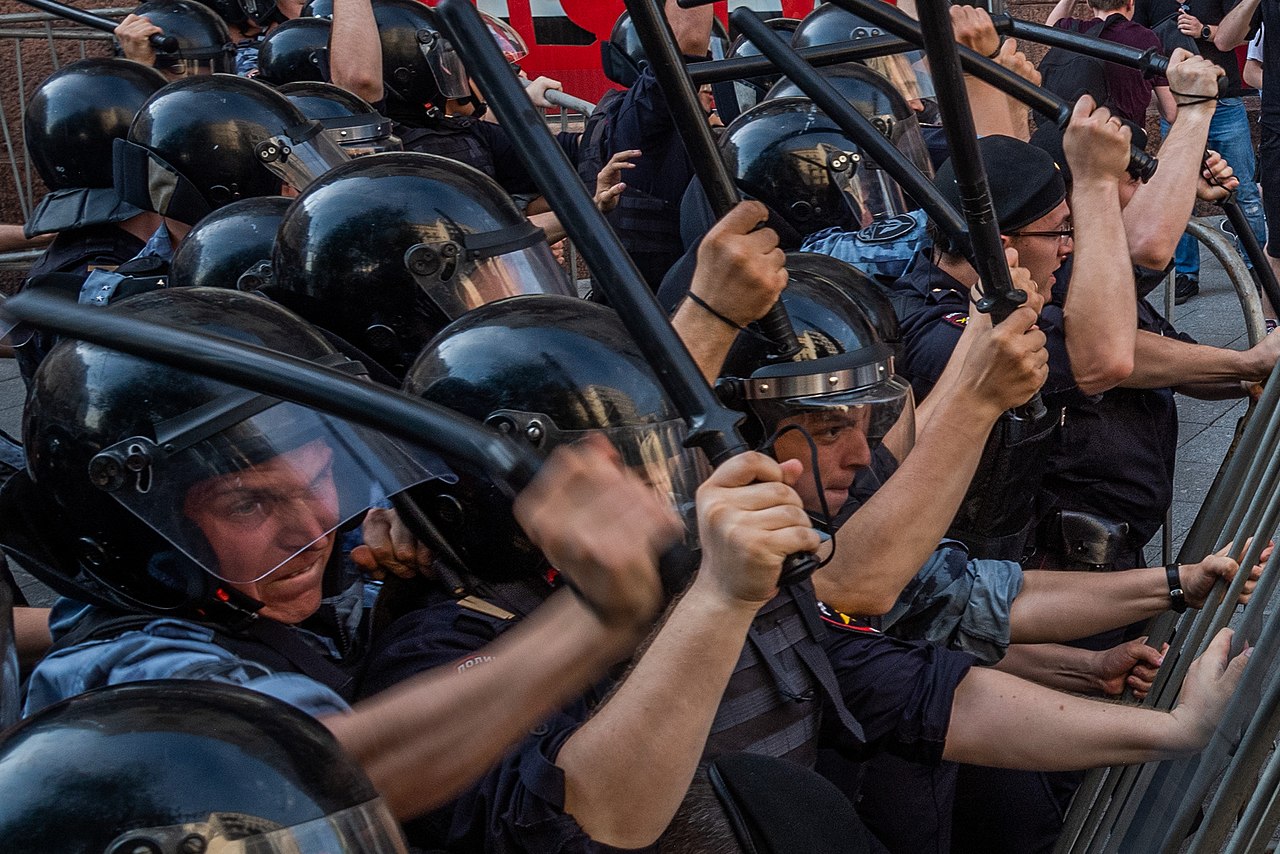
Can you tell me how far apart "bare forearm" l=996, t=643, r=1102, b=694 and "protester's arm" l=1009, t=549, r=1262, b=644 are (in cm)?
11

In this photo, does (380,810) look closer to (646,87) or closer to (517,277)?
(517,277)

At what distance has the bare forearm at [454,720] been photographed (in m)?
1.69

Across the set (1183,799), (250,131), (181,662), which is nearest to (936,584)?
(1183,799)

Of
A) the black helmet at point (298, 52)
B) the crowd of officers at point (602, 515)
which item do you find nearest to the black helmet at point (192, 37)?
the black helmet at point (298, 52)

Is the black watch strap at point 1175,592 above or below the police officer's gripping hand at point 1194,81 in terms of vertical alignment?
below

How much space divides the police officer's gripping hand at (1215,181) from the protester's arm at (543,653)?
2.93 m

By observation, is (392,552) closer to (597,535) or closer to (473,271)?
(473,271)

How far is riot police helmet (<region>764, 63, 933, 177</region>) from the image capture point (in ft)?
13.7

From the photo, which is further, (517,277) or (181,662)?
(517,277)

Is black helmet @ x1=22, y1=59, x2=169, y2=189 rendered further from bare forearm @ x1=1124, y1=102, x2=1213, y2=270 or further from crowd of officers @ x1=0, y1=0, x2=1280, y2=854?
bare forearm @ x1=1124, y1=102, x2=1213, y2=270

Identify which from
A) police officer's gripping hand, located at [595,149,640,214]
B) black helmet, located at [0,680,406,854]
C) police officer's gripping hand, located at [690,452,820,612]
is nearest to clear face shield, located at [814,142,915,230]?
police officer's gripping hand, located at [595,149,640,214]

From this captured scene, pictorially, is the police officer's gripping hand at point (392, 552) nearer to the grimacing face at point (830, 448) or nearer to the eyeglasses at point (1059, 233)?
the grimacing face at point (830, 448)

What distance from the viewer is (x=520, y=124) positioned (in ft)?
5.30

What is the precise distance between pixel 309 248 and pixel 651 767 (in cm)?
161
